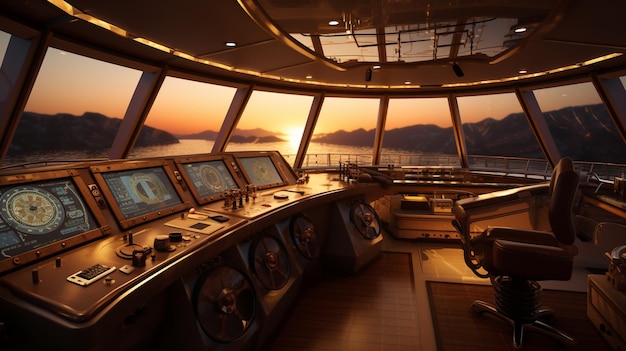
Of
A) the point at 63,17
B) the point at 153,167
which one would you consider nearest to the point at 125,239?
the point at 153,167

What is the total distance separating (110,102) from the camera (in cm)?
805

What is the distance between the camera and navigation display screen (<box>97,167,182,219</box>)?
1821mm

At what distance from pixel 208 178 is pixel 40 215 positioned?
123 centimetres

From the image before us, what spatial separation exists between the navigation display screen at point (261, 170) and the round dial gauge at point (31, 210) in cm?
164

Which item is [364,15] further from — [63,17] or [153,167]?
[63,17]

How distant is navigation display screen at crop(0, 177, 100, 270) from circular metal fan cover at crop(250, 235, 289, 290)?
1.00m

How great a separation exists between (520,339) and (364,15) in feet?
8.49

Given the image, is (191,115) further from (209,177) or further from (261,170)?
(209,177)

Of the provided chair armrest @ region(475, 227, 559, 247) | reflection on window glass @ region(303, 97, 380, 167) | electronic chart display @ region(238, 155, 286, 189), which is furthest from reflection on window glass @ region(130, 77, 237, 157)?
chair armrest @ region(475, 227, 559, 247)

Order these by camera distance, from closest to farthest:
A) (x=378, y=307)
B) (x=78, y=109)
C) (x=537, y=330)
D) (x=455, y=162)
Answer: (x=537, y=330)
(x=378, y=307)
(x=78, y=109)
(x=455, y=162)

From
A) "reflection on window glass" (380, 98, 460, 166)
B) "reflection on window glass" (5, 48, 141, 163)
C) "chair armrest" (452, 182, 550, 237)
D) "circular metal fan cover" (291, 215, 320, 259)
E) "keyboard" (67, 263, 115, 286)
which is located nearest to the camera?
"keyboard" (67, 263, 115, 286)

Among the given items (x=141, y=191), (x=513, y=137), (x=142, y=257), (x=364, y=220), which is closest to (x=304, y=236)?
(x=364, y=220)

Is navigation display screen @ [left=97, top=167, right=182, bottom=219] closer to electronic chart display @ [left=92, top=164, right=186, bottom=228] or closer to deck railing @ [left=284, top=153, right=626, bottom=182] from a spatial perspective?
electronic chart display @ [left=92, top=164, right=186, bottom=228]

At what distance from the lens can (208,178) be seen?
2.58 meters
